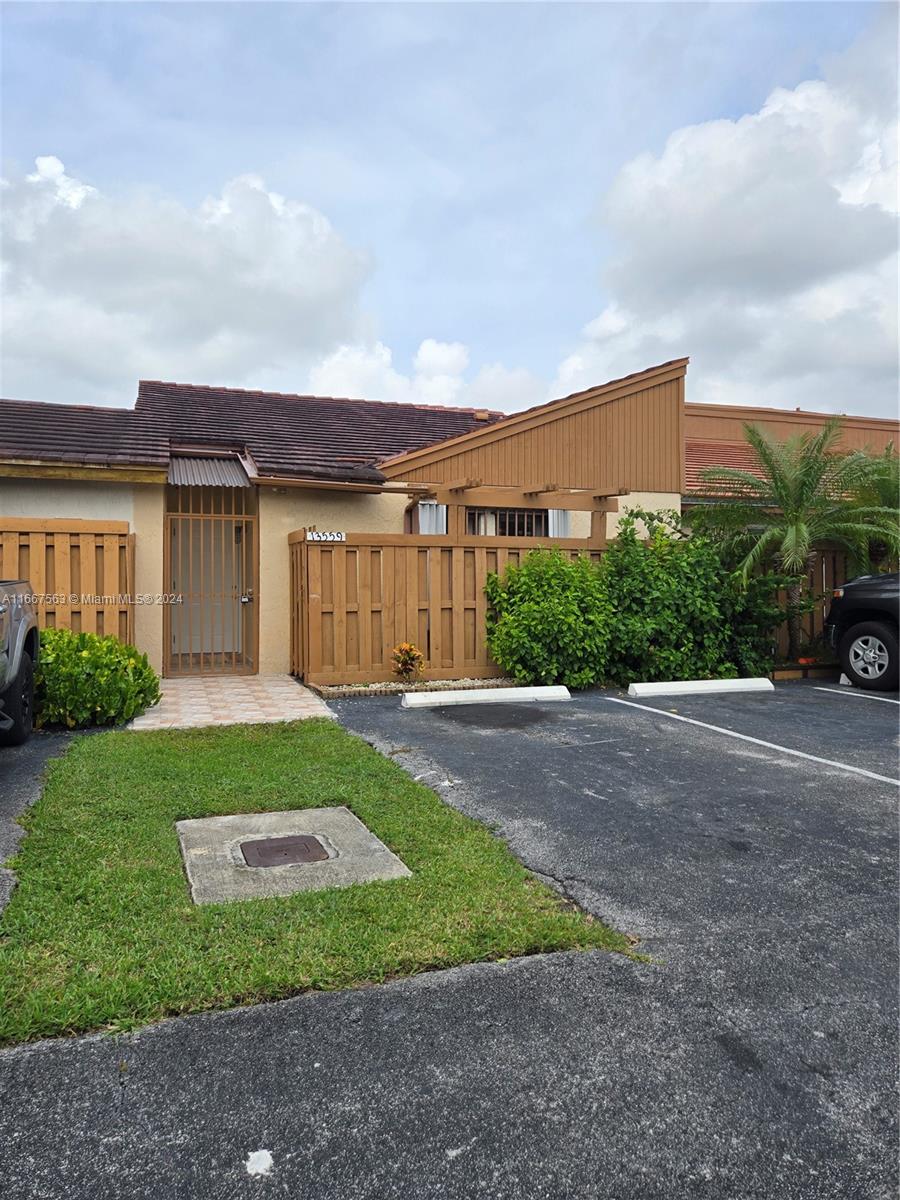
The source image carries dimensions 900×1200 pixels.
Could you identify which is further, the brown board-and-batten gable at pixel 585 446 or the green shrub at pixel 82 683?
the brown board-and-batten gable at pixel 585 446

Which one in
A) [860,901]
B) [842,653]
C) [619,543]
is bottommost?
[860,901]

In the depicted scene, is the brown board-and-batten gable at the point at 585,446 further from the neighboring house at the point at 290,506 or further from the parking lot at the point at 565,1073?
the parking lot at the point at 565,1073

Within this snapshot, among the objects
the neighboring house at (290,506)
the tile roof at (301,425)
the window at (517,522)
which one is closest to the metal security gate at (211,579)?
the neighboring house at (290,506)

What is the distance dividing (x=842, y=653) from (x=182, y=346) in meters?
18.1

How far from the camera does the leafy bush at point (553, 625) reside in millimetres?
10094

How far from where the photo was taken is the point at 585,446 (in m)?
13.9

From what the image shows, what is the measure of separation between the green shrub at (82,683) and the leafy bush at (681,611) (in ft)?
20.1

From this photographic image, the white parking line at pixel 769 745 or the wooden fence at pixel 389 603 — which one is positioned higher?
the wooden fence at pixel 389 603

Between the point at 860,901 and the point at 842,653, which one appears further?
the point at 842,653

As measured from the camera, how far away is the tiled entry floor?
25.6 feet

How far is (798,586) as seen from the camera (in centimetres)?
1197

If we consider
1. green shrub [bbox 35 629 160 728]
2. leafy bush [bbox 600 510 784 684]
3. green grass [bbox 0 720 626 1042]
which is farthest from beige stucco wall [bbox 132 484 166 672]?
leafy bush [bbox 600 510 784 684]

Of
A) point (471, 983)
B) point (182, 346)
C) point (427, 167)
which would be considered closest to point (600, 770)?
point (471, 983)

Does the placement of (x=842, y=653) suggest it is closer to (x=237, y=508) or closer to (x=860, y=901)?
(x=860, y=901)
